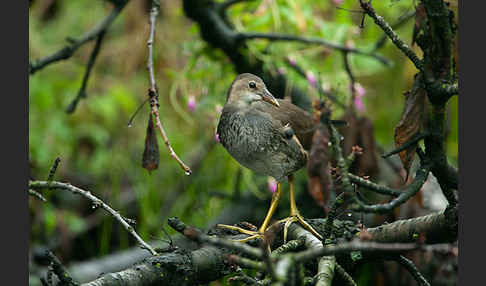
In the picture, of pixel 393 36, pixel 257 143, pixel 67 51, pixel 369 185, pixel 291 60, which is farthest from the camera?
pixel 291 60

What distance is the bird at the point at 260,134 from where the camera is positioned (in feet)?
6.69

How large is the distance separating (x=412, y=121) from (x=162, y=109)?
12.6 ft

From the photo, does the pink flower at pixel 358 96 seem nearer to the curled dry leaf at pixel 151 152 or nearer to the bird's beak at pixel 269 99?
the bird's beak at pixel 269 99

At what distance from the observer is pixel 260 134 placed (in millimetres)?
2061

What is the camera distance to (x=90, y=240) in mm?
4727

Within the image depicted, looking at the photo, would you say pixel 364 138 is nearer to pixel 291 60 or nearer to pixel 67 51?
pixel 291 60

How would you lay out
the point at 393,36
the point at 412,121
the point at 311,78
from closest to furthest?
1. the point at 393,36
2. the point at 412,121
3. the point at 311,78

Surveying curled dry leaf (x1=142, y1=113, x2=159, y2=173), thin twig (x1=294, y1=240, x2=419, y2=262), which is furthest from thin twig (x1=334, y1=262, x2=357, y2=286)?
curled dry leaf (x1=142, y1=113, x2=159, y2=173)

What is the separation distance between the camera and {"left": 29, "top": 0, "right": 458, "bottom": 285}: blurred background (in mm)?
3529

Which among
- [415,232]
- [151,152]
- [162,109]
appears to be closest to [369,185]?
[415,232]

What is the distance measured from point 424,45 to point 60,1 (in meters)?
5.13

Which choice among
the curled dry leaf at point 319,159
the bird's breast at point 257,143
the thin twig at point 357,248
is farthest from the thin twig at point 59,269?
the bird's breast at point 257,143

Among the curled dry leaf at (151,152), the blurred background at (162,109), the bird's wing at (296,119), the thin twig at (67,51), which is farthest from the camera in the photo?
the blurred background at (162,109)

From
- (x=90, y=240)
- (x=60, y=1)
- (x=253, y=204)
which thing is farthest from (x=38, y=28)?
(x=253, y=204)
